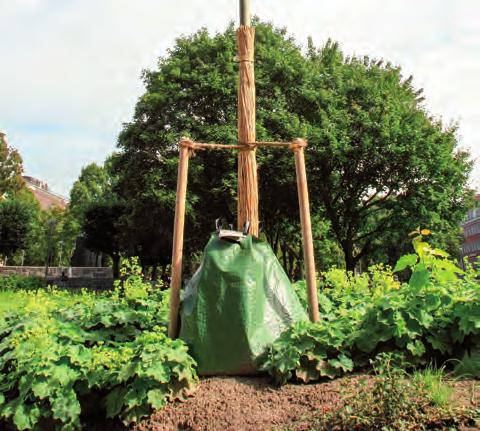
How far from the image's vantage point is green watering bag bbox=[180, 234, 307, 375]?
3822 millimetres

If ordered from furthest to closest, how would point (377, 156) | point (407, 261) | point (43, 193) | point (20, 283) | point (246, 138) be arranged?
1. point (43, 193)
2. point (20, 283)
3. point (377, 156)
4. point (246, 138)
5. point (407, 261)

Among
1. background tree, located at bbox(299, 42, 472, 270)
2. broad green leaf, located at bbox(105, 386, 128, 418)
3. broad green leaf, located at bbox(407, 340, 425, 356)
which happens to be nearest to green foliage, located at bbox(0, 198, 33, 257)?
background tree, located at bbox(299, 42, 472, 270)

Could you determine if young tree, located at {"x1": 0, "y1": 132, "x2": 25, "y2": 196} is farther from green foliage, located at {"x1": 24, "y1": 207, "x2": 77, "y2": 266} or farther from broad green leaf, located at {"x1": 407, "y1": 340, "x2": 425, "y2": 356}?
broad green leaf, located at {"x1": 407, "y1": 340, "x2": 425, "y2": 356}

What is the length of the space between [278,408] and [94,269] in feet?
151

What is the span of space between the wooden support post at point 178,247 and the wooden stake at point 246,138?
56 centimetres

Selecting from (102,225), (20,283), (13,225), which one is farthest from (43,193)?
(20,283)

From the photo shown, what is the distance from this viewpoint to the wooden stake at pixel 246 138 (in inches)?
183

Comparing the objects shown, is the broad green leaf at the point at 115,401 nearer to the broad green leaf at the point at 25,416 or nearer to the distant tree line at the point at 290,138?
the broad green leaf at the point at 25,416

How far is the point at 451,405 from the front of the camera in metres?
2.83

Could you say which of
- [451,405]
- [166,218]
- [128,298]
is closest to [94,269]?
[166,218]

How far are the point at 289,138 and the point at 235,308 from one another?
48.8ft

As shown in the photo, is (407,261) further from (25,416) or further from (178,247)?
(25,416)

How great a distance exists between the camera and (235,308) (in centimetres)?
392

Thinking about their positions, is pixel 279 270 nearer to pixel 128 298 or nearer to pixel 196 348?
pixel 196 348
